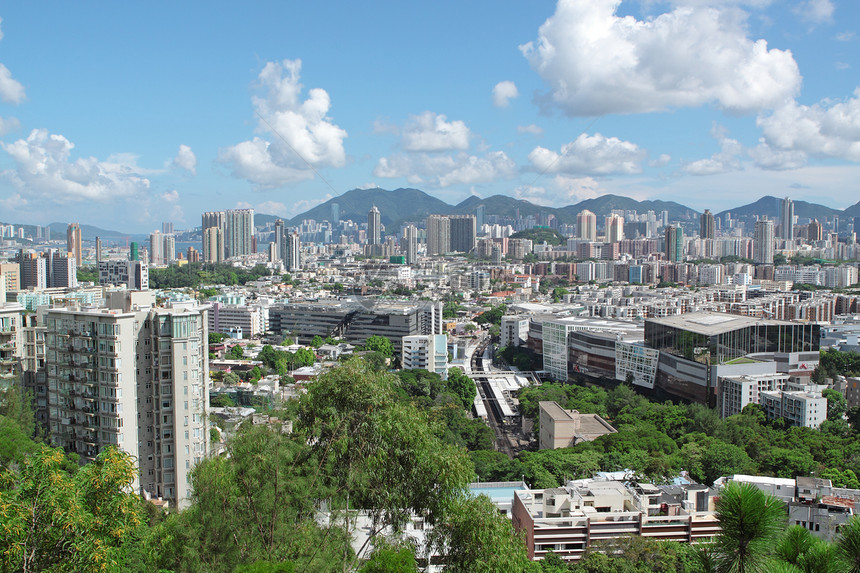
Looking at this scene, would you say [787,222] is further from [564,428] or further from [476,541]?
[476,541]

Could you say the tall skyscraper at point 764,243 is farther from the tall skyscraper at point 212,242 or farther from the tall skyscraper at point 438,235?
the tall skyscraper at point 212,242

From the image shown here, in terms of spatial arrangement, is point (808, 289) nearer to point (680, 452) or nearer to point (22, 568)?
point (680, 452)

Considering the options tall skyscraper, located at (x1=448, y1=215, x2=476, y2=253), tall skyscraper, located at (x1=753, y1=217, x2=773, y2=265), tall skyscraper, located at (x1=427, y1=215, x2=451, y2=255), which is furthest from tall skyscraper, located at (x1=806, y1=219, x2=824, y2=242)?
tall skyscraper, located at (x1=427, y1=215, x2=451, y2=255)

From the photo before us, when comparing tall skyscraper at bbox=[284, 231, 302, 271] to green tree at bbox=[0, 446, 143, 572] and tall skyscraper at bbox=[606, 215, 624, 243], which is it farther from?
green tree at bbox=[0, 446, 143, 572]

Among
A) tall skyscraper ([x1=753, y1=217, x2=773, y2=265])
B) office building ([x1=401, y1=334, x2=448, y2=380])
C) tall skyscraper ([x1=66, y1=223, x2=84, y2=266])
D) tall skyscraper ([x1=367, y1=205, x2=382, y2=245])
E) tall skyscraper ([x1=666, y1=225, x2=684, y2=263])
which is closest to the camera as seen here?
office building ([x1=401, y1=334, x2=448, y2=380])

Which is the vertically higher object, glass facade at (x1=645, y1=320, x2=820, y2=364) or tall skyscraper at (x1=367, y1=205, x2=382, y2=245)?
tall skyscraper at (x1=367, y1=205, x2=382, y2=245)

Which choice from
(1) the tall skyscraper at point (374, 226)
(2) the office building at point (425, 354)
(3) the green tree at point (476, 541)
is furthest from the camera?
(1) the tall skyscraper at point (374, 226)

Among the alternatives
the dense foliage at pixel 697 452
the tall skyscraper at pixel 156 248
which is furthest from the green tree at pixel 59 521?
the tall skyscraper at pixel 156 248
